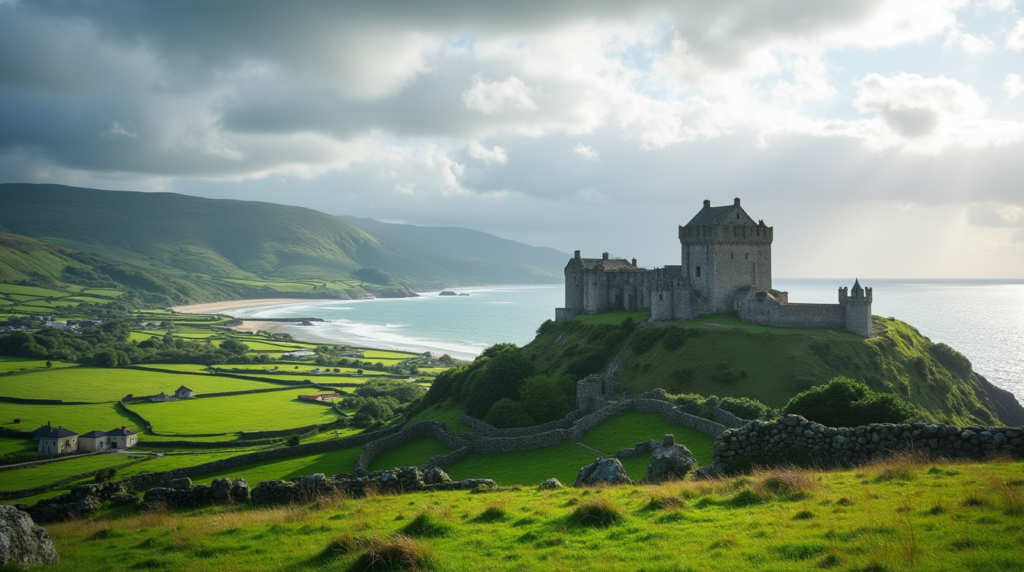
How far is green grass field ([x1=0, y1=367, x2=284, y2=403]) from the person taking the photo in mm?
85188

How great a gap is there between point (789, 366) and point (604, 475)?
110 feet

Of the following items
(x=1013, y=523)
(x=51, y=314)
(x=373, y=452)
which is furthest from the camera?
(x=51, y=314)

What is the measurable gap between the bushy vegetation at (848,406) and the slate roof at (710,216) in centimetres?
3301

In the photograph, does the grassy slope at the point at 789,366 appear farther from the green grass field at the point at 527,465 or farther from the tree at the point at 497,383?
the green grass field at the point at 527,465

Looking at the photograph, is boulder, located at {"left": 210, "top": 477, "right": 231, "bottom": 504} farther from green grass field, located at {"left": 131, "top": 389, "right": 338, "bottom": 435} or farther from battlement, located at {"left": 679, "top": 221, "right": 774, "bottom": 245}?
green grass field, located at {"left": 131, "top": 389, "right": 338, "bottom": 435}

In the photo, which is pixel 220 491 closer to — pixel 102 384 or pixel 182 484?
pixel 182 484

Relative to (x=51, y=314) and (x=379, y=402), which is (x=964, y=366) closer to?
(x=379, y=402)

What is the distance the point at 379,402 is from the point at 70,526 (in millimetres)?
61076

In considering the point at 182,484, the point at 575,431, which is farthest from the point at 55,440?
the point at 182,484

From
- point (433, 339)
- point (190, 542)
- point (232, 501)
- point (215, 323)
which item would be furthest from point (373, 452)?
point (215, 323)

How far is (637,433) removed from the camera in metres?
38.1

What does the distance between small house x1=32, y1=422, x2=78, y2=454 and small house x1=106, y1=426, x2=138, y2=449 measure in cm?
308

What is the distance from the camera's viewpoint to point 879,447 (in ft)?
58.6

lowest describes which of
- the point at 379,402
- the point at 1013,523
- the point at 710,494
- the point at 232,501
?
the point at 379,402
